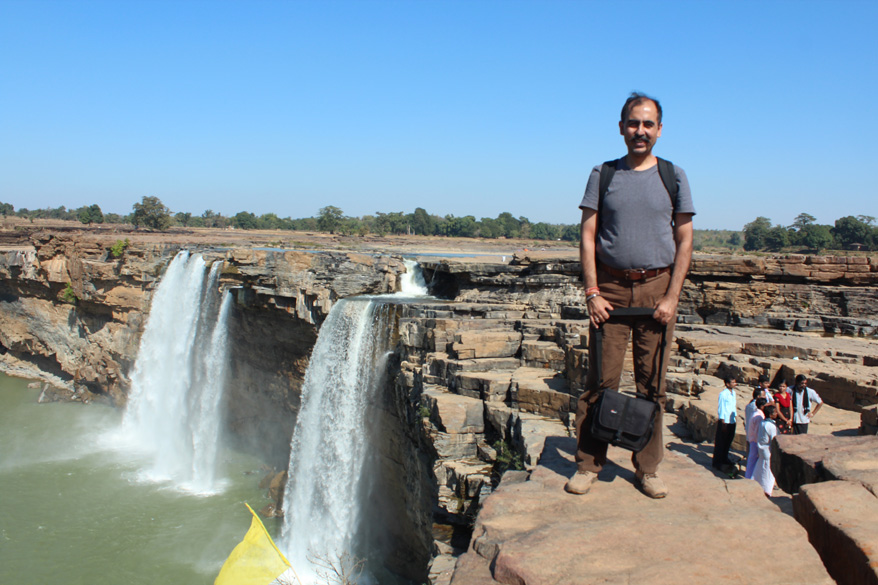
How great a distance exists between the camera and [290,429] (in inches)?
736

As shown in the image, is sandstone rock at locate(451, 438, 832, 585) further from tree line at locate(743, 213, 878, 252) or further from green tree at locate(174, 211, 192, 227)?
green tree at locate(174, 211, 192, 227)

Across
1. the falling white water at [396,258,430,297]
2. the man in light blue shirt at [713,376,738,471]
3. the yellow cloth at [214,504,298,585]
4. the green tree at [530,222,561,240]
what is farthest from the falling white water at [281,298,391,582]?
the green tree at [530,222,561,240]

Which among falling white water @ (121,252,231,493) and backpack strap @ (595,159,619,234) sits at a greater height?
backpack strap @ (595,159,619,234)

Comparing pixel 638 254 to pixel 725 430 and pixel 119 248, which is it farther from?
pixel 119 248

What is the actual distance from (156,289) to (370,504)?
42.5 ft

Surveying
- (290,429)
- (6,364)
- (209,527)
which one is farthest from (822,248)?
(6,364)

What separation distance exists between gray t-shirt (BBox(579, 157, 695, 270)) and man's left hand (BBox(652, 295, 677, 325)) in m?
0.23

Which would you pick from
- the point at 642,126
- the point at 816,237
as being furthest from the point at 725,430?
the point at 816,237

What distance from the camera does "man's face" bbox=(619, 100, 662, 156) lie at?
3.71m

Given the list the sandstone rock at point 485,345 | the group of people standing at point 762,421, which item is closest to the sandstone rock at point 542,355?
the sandstone rock at point 485,345

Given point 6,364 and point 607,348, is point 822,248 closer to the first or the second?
point 607,348

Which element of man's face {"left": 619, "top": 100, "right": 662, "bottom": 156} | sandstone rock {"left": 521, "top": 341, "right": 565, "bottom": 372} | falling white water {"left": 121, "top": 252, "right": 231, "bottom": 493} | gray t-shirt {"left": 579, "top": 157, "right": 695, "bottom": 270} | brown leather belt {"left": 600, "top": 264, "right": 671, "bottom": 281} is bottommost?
falling white water {"left": 121, "top": 252, "right": 231, "bottom": 493}

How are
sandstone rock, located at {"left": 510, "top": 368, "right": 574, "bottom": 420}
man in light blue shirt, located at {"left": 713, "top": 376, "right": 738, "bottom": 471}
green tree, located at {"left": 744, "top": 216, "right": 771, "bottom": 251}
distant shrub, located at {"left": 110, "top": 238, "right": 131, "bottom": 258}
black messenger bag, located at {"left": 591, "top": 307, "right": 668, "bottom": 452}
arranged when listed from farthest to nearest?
1. green tree, located at {"left": 744, "top": 216, "right": 771, "bottom": 251}
2. distant shrub, located at {"left": 110, "top": 238, "right": 131, "bottom": 258}
3. sandstone rock, located at {"left": 510, "top": 368, "right": 574, "bottom": 420}
4. man in light blue shirt, located at {"left": 713, "top": 376, "right": 738, "bottom": 471}
5. black messenger bag, located at {"left": 591, "top": 307, "right": 668, "bottom": 452}

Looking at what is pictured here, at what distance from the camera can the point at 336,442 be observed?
13898 millimetres
